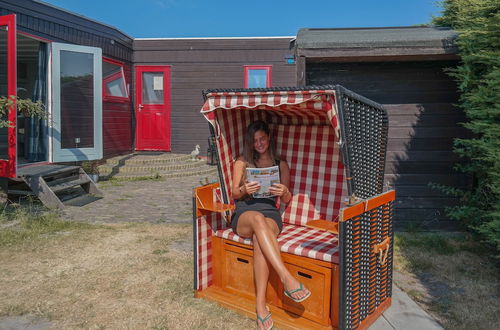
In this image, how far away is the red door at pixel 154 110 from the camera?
491 inches

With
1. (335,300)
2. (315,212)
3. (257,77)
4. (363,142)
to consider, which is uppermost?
(257,77)

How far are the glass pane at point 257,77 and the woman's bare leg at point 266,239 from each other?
30.9 ft

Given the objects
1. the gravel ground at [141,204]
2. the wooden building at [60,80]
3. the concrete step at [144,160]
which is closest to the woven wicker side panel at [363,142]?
the gravel ground at [141,204]

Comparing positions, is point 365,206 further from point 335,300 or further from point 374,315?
point 374,315

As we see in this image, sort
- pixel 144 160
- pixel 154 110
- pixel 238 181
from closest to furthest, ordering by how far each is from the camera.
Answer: pixel 238 181, pixel 144 160, pixel 154 110

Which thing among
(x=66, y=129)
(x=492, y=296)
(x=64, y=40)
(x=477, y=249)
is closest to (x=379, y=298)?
(x=492, y=296)

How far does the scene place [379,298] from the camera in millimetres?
3117

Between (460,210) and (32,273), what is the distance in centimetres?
466

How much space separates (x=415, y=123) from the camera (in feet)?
17.9

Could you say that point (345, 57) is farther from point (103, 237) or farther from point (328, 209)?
point (103, 237)

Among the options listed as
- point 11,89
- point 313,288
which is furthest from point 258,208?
point 11,89

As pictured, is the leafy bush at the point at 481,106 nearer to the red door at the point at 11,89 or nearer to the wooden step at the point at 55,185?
→ the wooden step at the point at 55,185

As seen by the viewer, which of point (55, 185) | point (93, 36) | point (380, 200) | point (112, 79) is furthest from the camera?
point (112, 79)

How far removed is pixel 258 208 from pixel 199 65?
9.66 metres
